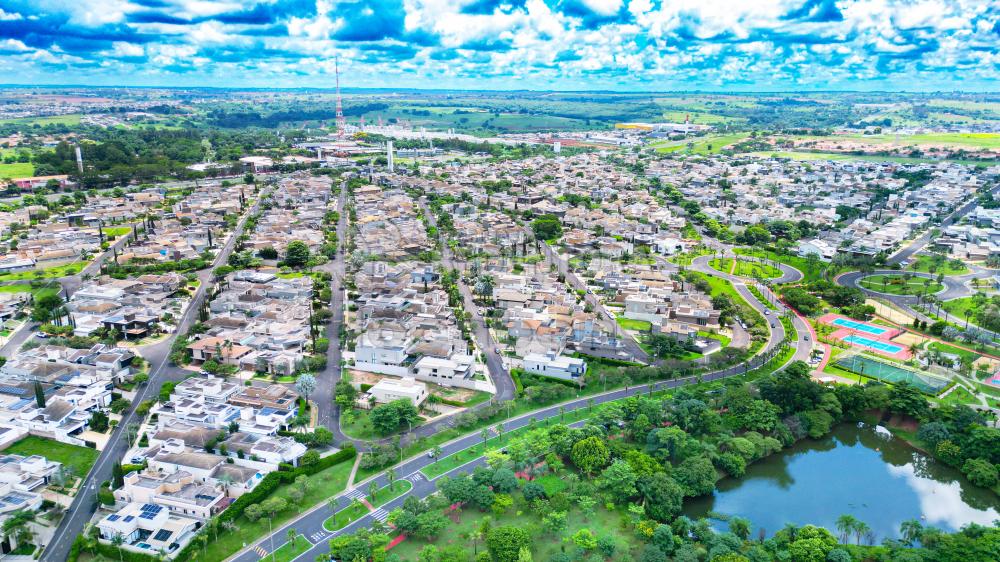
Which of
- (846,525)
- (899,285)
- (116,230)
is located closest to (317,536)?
(846,525)

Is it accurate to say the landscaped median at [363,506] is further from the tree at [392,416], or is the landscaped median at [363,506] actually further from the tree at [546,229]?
the tree at [546,229]

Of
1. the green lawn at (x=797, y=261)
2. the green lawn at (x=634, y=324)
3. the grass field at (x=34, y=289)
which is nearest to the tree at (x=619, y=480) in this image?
the green lawn at (x=634, y=324)

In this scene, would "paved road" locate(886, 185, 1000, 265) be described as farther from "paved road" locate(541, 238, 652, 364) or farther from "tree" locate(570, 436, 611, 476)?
"tree" locate(570, 436, 611, 476)

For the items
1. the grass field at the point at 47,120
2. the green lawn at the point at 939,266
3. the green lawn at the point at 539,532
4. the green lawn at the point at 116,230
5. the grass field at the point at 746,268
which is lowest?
the green lawn at the point at 539,532

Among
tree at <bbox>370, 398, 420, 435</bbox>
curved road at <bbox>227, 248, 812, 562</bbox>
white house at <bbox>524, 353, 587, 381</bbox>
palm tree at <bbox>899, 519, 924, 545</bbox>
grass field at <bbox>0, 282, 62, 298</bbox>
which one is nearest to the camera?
curved road at <bbox>227, 248, 812, 562</bbox>

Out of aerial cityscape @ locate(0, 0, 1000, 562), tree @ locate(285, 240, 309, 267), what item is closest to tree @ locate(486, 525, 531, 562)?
aerial cityscape @ locate(0, 0, 1000, 562)

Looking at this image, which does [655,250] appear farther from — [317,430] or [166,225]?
[166,225]

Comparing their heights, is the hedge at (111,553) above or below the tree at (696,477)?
below

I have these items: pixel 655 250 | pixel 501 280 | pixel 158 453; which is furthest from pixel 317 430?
pixel 655 250
